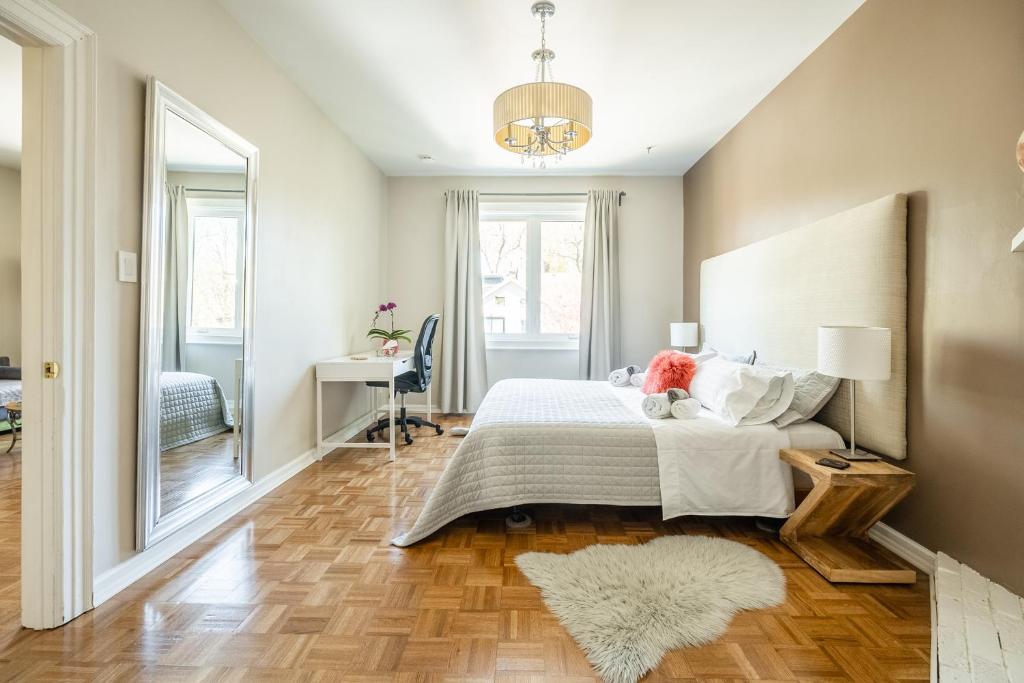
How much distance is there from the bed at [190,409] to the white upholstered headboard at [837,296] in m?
3.15

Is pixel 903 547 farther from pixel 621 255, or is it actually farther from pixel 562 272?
pixel 562 272

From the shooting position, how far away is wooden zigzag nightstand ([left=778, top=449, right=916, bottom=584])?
1920 millimetres

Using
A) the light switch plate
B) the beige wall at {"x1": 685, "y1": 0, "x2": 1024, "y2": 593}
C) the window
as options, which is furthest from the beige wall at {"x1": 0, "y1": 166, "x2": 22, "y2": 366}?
the beige wall at {"x1": 685, "y1": 0, "x2": 1024, "y2": 593}

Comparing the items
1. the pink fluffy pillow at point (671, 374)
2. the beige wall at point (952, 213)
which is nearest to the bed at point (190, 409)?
the pink fluffy pillow at point (671, 374)

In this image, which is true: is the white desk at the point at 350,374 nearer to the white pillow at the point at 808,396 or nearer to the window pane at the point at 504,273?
the window pane at the point at 504,273

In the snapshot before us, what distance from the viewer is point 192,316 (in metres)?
2.27

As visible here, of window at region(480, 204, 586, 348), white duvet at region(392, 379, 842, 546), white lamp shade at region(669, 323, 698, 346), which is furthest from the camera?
window at region(480, 204, 586, 348)

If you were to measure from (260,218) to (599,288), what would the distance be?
3307mm

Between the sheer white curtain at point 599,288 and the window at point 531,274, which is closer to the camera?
the sheer white curtain at point 599,288

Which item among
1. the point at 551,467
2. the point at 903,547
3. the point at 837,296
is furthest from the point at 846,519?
the point at 551,467

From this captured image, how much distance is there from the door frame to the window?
12.8ft

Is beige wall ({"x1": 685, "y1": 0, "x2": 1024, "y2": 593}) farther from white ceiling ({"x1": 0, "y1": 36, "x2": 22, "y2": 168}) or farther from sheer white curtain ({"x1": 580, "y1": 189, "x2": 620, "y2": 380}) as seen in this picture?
white ceiling ({"x1": 0, "y1": 36, "x2": 22, "y2": 168})

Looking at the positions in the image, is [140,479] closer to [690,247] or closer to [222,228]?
[222,228]

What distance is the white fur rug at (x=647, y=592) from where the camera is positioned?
5.03ft
